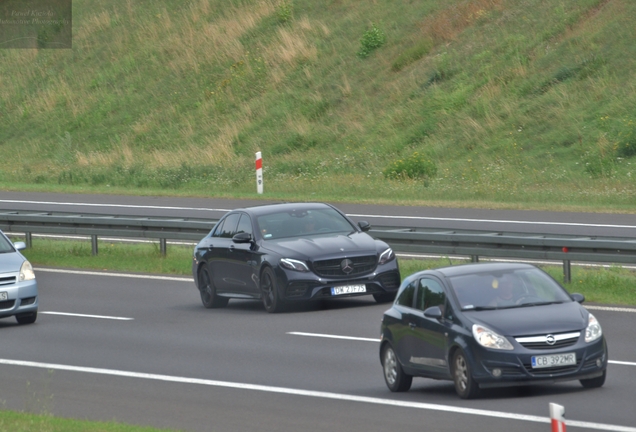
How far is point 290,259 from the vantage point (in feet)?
54.9

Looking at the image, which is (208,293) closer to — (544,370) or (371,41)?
(544,370)

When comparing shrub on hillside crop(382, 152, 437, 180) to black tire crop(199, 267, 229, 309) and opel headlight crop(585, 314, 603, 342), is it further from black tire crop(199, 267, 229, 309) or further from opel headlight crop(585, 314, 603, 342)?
opel headlight crop(585, 314, 603, 342)

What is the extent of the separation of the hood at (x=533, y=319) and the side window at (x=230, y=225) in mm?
8038

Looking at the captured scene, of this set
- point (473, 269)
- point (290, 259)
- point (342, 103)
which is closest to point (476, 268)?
point (473, 269)

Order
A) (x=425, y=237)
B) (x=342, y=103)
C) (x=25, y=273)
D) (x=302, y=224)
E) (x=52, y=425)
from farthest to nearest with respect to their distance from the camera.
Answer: (x=342, y=103) < (x=425, y=237) < (x=302, y=224) < (x=25, y=273) < (x=52, y=425)

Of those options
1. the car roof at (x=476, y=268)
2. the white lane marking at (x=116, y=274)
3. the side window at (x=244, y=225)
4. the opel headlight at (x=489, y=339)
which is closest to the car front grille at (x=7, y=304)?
the side window at (x=244, y=225)

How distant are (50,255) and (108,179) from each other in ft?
53.6

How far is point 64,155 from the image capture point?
4891 cm

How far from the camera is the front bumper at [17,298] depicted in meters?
16.5

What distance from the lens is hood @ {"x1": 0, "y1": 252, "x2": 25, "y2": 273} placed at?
16.7 m

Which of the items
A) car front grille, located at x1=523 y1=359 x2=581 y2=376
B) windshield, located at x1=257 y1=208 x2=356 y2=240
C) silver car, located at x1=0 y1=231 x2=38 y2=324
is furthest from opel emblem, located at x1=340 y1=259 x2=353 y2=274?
car front grille, located at x1=523 y1=359 x2=581 y2=376

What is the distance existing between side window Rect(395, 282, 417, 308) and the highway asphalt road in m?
0.82

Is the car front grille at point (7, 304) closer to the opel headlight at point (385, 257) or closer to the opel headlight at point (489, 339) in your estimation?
the opel headlight at point (385, 257)

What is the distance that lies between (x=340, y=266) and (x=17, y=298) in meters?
4.38
